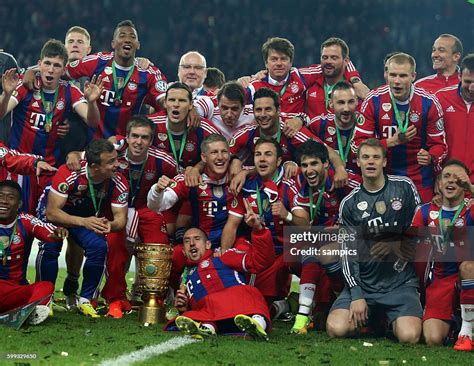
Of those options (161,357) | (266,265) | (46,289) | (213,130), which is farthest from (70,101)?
(161,357)

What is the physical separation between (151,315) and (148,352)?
1.12 meters

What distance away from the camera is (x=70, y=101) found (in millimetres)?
7273

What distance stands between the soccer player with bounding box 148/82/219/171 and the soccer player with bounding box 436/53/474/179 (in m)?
1.65

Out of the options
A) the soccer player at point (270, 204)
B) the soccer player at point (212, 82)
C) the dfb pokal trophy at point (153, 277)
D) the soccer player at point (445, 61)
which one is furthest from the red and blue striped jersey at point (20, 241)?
the soccer player at point (445, 61)

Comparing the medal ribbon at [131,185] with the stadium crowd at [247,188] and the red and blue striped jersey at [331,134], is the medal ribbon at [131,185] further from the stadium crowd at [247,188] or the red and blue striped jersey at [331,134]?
the red and blue striped jersey at [331,134]

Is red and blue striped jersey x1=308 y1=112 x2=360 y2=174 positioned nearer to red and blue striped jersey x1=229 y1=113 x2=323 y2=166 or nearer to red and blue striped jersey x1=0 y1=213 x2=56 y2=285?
red and blue striped jersey x1=229 y1=113 x2=323 y2=166

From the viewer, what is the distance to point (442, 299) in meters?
5.96

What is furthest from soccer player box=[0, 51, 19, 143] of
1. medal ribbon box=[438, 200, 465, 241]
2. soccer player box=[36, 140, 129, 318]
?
medal ribbon box=[438, 200, 465, 241]

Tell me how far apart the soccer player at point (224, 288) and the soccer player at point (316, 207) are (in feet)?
1.45

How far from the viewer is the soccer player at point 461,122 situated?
7086mm

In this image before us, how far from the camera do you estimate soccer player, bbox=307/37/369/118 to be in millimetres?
7562

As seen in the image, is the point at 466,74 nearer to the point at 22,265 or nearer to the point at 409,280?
the point at 409,280

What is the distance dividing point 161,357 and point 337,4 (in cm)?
1065

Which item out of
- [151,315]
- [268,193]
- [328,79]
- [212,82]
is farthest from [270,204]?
[212,82]
